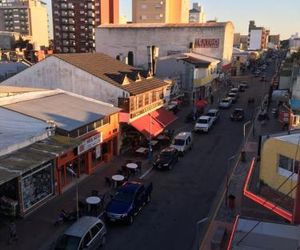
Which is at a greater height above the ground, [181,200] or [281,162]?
[281,162]

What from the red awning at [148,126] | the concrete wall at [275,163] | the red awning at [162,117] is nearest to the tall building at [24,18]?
the red awning at [162,117]

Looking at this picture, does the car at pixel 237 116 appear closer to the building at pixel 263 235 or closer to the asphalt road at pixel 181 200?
the asphalt road at pixel 181 200

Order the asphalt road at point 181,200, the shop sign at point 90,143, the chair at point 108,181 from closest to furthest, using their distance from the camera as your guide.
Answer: the asphalt road at point 181,200 < the shop sign at point 90,143 < the chair at point 108,181

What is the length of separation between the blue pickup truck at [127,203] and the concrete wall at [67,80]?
582 inches


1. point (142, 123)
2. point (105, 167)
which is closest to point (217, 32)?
point (142, 123)

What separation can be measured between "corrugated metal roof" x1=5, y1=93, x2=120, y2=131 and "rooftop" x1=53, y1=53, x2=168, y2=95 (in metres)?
3.87

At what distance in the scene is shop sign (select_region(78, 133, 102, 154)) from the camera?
94.3 ft

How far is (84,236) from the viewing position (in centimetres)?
1891

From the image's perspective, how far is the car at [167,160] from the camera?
32.2m

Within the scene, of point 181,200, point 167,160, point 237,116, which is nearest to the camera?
point 181,200

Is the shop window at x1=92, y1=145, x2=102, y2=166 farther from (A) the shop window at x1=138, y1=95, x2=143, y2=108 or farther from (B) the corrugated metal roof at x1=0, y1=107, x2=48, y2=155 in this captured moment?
(A) the shop window at x1=138, y1=95, x2=143, y2=108

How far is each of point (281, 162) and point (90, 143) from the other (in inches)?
579

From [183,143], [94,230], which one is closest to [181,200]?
[94,230]

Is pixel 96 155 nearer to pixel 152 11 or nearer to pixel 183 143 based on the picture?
pixel 183 143
